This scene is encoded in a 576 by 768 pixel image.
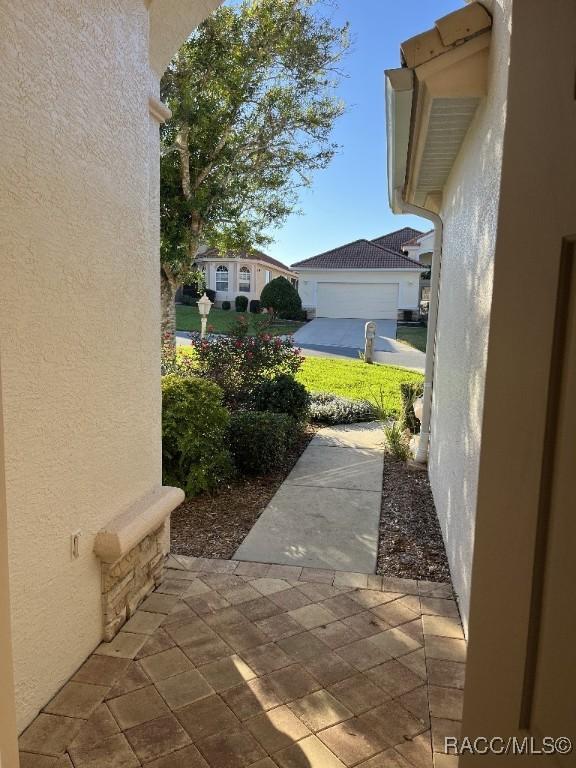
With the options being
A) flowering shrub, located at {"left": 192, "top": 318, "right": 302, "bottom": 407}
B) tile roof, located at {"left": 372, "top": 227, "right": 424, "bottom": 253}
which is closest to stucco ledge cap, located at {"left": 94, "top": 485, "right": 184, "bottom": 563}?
flowering shrub, located at {"left": 192, "top": 318, "right": 302, "bottom": 407}

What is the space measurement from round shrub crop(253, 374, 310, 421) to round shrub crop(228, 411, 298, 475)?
48.7 inches

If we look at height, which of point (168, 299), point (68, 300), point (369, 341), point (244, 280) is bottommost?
point (369, 341)

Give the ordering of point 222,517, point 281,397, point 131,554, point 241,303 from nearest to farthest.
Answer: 1. point 131,554
2. point 222,517
3. point 281,397
4. point 241,303

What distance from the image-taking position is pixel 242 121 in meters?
9.98

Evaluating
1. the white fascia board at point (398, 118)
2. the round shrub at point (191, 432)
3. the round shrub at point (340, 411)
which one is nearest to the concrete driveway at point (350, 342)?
the round shrub at point (340, 411)

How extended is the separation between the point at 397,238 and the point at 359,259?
886cm

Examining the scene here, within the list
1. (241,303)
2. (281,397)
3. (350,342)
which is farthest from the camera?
(241,303)

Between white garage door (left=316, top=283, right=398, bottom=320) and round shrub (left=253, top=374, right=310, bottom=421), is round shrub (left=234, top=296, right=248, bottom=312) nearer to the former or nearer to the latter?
white garage door (left=316, top=283, right=398, bottom=320)

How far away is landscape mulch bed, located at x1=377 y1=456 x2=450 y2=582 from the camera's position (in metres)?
3.96

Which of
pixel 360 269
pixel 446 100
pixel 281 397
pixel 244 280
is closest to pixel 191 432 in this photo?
pixel 281 397

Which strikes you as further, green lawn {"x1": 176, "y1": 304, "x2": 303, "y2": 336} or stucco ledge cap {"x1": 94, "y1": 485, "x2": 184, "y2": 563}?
green lawn {"x1": 176, "y1": 304, "x2": 303, "y2": 336}

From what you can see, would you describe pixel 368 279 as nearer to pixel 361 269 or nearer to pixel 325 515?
pixel 361 269

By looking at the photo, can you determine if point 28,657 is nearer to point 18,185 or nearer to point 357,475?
point 18,185

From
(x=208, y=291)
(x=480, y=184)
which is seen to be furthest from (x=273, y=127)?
(x=208, y=291)
